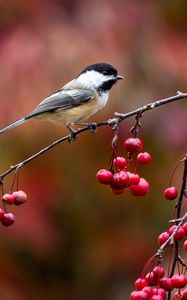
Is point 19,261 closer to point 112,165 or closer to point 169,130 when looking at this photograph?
point 169,130

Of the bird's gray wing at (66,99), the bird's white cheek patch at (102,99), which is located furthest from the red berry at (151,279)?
the bird's white cheek patch at (102,99)

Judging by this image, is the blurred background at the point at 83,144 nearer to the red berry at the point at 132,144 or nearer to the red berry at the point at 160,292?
the red berry at the point at 132,144

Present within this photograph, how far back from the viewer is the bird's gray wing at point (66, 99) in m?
3.75

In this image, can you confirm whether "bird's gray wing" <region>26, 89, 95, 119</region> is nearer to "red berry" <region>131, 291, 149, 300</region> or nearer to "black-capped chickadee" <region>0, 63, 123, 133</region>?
"black-capped chickadee" <region>0, 63, 123, 133</region>

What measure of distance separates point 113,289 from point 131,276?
20 cm

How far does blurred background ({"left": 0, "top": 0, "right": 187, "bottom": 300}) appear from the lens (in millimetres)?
4742

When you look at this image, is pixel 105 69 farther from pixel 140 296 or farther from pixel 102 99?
pixel 140 296

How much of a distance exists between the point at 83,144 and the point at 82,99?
116cm

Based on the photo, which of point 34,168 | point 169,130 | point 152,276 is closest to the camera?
point 152,276

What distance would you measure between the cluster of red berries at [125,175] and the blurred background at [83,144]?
7.00 ft

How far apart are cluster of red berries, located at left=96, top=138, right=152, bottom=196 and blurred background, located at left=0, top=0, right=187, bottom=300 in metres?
2.13

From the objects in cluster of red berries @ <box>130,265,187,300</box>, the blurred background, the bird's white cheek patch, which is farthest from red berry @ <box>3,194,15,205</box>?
the blurred background

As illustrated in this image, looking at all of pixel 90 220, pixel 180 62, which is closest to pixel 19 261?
pixel 90 220

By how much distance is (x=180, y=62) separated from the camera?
4910 millimetres
